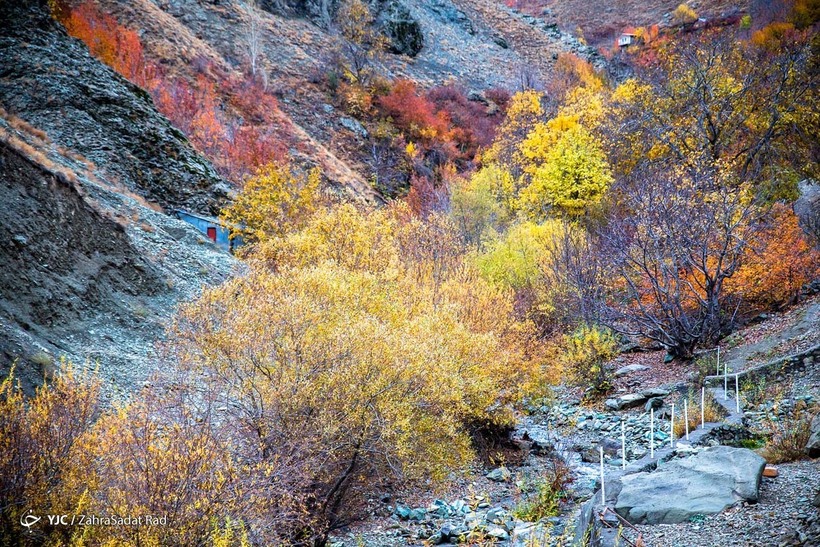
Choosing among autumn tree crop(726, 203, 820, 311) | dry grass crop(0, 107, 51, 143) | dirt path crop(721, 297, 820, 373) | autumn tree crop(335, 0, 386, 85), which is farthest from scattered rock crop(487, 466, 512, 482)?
autumn tree crop(335, 0, 386, 85)

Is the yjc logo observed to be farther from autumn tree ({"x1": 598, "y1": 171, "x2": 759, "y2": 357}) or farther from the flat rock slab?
autumn tree ({"x1": 598, "y1": 171, "x2": 759, "y2": 357})

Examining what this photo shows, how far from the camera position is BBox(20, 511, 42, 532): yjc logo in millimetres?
6269

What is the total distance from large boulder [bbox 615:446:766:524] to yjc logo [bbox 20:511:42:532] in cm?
662

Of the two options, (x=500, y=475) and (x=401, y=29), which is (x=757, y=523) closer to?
(x=500, y=475)

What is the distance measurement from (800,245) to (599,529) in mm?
16674

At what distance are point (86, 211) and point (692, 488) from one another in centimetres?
1739

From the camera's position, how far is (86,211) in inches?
706

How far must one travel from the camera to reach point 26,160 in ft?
53.8

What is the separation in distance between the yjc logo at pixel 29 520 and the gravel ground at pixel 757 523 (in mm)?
6478

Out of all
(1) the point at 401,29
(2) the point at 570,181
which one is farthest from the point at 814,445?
(1) the point at 401,29

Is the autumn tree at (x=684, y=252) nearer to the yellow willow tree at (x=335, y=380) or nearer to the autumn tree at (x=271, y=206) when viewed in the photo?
the yellow willow tree at (x=335, y=380)

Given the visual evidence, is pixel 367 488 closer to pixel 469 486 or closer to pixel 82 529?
pixel 469 486

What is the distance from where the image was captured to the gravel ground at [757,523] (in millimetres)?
6047

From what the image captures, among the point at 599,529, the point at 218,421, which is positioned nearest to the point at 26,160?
the point at 218,421
